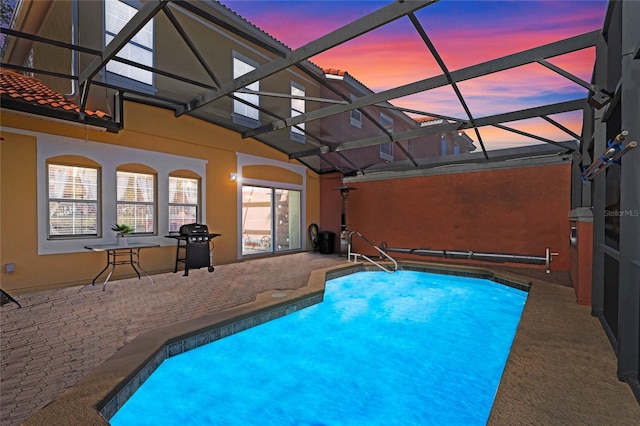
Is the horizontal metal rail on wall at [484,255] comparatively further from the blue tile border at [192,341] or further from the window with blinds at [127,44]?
the window with blinds at [127,44]

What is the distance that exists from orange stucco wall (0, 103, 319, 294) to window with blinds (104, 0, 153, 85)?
71 centimetres

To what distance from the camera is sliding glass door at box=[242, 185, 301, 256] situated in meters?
8.81

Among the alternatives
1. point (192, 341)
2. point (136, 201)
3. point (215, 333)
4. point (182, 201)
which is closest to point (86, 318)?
point (192, 341)

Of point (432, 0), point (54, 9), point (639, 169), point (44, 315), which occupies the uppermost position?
point (54, 9)

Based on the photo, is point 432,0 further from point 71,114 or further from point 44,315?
point 44,315

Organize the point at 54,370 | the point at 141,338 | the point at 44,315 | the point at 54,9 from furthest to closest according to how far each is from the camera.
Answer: the point at 54,9, the point at 44,315, the point at 141,338, the point at 54,370

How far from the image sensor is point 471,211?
26.9ft

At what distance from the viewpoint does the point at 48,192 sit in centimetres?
526

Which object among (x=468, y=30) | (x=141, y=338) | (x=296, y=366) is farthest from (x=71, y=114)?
(x=468, y=30)

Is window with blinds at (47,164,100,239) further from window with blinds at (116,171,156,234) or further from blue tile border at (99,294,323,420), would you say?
blue tile border at (99,294,323,420)

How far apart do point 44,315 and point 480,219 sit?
29.2 feet

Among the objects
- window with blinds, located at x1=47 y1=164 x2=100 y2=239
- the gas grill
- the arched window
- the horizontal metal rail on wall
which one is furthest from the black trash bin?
window with blinds, located at x1=47 y1=164 x2=100 y2=239

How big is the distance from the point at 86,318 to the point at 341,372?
10.6 ft

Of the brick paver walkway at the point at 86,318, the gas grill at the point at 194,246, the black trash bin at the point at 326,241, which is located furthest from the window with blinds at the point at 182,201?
the black trash bin at the point at 326,241
